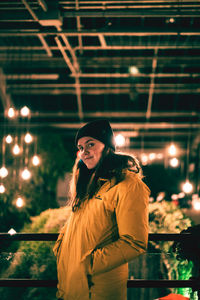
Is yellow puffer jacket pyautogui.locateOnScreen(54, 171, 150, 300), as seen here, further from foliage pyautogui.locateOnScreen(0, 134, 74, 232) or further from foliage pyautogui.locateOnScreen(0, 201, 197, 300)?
foliage pyautogui.locateOnScreen(0, 134, 74, 232)

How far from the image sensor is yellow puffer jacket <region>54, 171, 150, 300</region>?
1293 mm

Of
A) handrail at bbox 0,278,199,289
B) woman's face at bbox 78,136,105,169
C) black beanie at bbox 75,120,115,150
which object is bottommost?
handrail at bbox 0,278,199,289

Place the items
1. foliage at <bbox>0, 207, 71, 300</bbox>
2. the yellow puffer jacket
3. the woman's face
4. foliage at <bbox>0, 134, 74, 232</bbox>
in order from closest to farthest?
the yellow puffer jacket, the woman's face, foliage at <bbox>0, 207, 71, 300</bbox>, foliage at <bbox>0, 134, 74, 232</bbox>

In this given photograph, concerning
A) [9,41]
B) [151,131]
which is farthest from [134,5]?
[151,131]

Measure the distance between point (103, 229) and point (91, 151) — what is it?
443mm

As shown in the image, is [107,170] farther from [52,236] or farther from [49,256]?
[49,256]

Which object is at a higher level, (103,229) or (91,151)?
(91,151)

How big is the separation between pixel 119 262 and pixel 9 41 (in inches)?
220

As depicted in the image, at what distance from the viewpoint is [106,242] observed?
1408 millimetres

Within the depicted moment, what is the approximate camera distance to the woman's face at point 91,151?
5.28ft

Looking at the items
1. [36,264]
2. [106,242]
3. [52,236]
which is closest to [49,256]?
[36,264]

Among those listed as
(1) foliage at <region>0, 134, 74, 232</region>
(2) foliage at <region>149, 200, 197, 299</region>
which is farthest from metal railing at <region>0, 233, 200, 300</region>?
(1) foliage at <region>0, 134, 74, 232</region>

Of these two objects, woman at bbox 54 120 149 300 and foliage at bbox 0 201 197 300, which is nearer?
woman at bbox 54 120 149 300

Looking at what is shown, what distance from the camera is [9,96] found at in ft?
25.7
